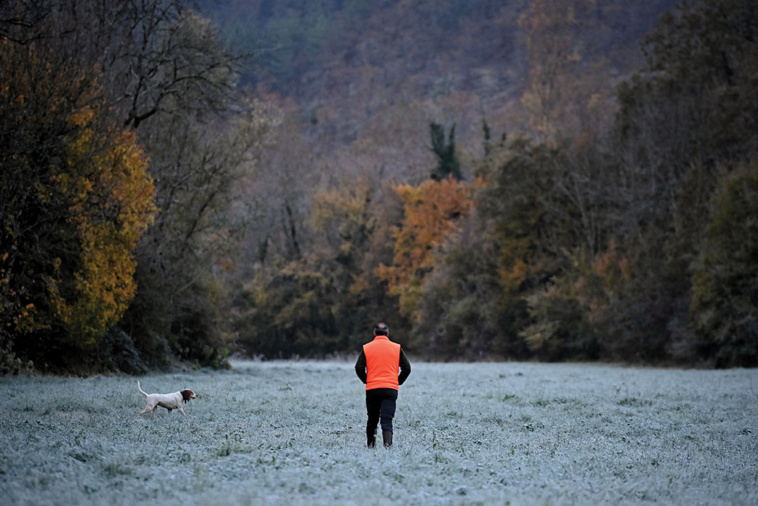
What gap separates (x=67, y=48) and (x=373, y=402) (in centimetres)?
1640

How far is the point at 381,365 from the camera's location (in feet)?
30.6

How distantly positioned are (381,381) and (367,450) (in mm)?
858

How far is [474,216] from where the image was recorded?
50.9 metres

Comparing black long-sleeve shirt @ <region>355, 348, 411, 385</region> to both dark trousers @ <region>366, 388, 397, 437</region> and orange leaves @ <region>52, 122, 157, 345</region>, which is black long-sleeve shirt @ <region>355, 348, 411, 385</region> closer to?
dark trousers @ <region>366, 388, 397, 437</region>

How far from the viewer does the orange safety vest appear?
9.27m

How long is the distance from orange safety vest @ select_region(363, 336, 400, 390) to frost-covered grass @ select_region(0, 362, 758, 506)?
828 millimetres

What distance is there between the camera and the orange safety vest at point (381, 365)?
9.27 m

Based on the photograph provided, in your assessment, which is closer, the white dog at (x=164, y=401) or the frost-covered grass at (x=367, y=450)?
the frost-covered grass at (x=367, y=450)

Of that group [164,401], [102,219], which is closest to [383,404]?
[164,401]

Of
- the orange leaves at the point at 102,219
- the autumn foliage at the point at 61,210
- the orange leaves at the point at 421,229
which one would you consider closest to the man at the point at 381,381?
the autumn foliage at the point at 61,210

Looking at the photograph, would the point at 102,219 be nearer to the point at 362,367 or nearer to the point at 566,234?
the point at 362,367

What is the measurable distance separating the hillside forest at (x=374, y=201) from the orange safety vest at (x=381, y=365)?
8558 millimetres

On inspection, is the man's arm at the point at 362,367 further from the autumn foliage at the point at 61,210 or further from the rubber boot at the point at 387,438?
the autumn foliage at the point at 61,210

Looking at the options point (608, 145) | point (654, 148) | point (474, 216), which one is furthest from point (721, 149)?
point (474, 216)
